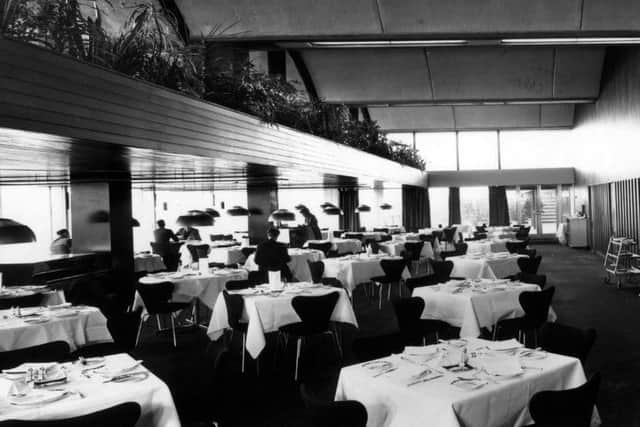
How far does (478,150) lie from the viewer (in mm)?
23359

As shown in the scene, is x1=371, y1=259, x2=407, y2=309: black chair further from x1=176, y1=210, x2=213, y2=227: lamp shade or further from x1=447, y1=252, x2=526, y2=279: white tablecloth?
x1=176, y1=210, x2=213, y2=227: lamp shade

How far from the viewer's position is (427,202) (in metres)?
23.4

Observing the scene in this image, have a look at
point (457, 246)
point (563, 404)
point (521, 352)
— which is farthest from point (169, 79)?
point (457, 246)

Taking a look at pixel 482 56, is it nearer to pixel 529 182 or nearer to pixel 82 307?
pixel 529 182

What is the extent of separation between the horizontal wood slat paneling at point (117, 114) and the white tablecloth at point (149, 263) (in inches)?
182

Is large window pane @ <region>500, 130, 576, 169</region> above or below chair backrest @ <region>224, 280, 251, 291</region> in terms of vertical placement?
above

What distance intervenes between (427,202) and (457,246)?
11.6 m

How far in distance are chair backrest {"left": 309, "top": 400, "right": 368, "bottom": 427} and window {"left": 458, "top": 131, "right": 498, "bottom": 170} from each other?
21.3 m

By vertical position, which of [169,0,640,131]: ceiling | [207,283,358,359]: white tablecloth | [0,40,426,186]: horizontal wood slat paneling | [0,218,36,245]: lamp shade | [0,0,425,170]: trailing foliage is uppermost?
[169,0,640,131]: ceiling

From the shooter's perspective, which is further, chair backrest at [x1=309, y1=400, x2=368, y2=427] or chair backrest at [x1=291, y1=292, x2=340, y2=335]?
chair backrest at [x1=291, y1=292, x2=340, y2=335]

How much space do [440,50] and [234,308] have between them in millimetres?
11534

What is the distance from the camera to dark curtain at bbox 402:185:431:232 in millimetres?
22141

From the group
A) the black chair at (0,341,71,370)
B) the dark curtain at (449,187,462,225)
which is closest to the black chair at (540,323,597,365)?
the black chair at (0,341,71,370)

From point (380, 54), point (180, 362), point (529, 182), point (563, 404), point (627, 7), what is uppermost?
point (380, 54)
